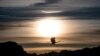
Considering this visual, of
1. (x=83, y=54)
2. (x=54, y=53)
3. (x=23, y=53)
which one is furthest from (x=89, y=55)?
(x=23, y=53)

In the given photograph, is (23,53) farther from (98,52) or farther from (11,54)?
(98,52)

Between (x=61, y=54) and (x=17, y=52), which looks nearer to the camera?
(x=17, y=52)

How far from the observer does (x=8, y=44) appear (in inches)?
1128

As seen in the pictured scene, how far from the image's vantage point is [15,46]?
2891cm

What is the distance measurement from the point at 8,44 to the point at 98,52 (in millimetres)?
8978

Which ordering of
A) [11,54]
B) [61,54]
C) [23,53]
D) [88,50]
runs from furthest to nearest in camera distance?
[88,50]
[61,54]
[23,53]
[11,54]

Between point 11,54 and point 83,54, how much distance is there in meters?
7.49

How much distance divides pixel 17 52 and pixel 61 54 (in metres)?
5.28

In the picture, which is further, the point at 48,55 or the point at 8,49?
the point at 48,55

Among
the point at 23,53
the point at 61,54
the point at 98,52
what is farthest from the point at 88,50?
the point at 23,53

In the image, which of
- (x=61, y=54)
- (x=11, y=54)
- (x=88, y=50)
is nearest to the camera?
(x=11, y=54)

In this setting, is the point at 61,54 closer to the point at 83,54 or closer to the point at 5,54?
the point at 83,54

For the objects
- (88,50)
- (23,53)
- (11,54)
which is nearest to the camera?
(11,54)

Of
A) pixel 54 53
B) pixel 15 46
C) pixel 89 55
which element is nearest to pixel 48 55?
pixel 54 53
